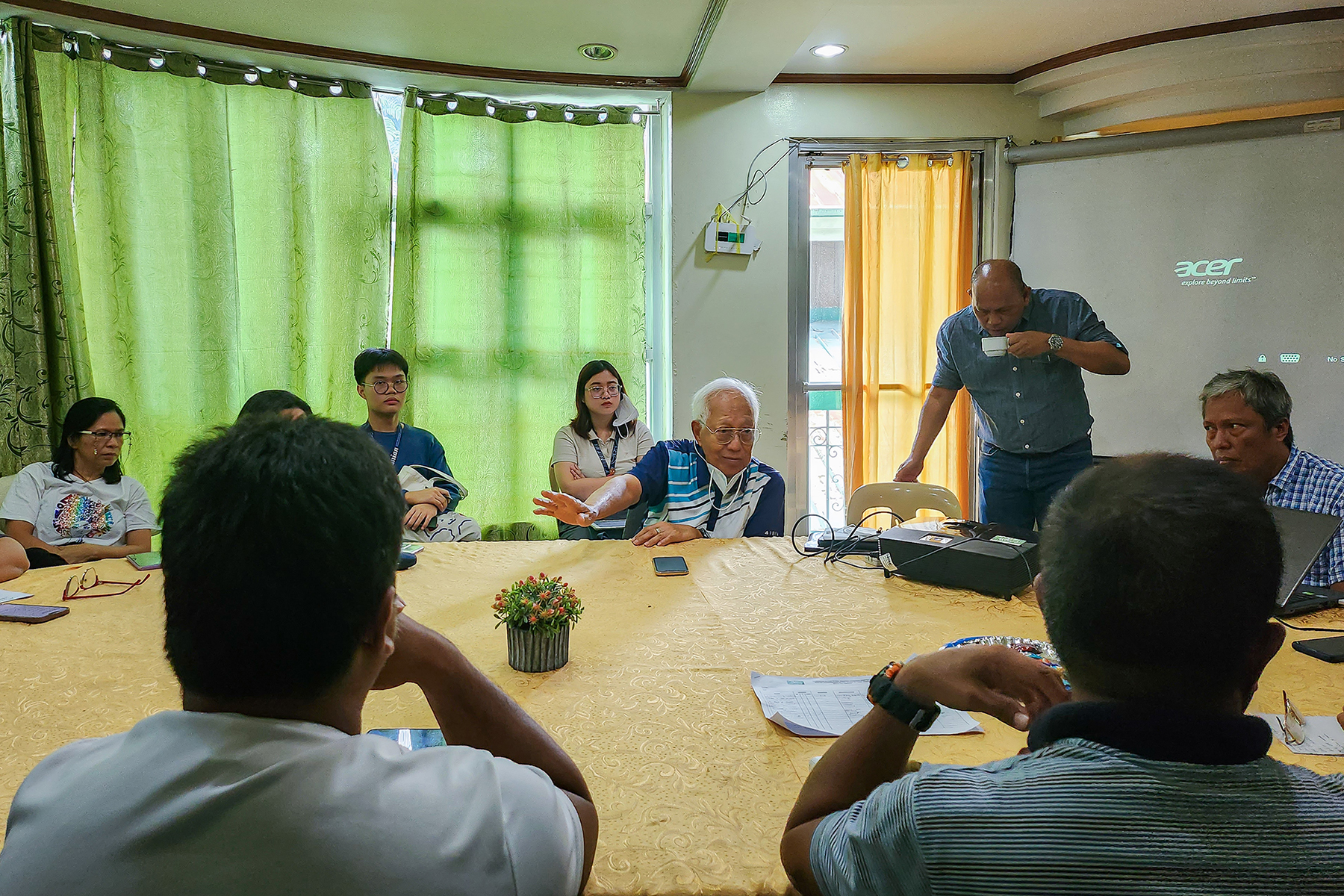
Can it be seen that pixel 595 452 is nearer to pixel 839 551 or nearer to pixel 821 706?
pixel 839 551

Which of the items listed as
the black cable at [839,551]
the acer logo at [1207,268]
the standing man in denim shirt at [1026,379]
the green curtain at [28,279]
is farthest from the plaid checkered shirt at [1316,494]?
the green curtain at [28,279]

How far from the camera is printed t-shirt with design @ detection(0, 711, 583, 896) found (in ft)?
1.85

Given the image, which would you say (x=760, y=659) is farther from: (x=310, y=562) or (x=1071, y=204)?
(x=1071, y=204)

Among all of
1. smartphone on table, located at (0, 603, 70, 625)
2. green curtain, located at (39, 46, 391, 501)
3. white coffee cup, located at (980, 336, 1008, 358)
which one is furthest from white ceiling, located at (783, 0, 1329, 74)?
smartphone on table, located at (0, 603, 70, 625)

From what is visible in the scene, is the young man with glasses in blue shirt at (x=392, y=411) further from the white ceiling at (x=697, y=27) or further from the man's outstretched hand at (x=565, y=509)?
the white ceiling at (x=697, y=27)

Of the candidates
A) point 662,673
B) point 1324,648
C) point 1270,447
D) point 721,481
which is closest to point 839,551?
point 721,481

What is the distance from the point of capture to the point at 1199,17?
3416 mm

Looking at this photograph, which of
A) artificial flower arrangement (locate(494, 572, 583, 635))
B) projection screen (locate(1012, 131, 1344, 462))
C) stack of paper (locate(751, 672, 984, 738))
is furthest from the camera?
projection screen (locate(1012, 131, 1344, 462))

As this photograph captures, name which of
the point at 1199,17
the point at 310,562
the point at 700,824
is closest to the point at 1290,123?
the point at 1199,17

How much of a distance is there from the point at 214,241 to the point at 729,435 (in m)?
2.67

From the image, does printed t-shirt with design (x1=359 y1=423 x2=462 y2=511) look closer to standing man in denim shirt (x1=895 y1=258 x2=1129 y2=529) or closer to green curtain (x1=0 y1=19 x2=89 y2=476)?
Answer: green curtain (x1=0 y1=19 x2=89 y2=476)

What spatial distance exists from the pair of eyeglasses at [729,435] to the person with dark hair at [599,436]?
0.99 meters

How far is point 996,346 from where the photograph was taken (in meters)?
3.13

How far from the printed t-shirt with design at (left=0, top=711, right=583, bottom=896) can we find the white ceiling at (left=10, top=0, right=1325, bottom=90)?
3.00 meters
